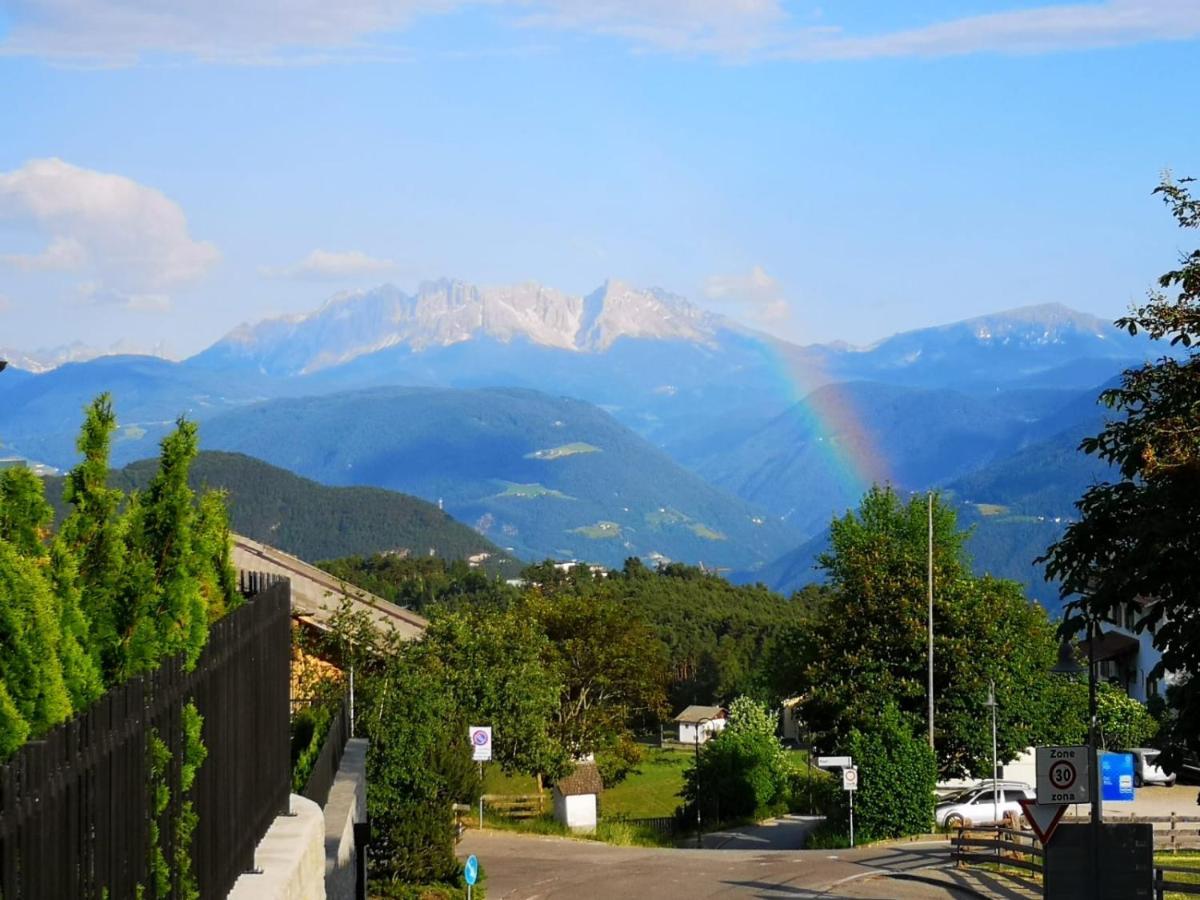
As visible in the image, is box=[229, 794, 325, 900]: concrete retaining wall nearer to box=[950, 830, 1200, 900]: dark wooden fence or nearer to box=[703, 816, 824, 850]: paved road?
box=[950, 830, 1200, 900]: dark wooden fence

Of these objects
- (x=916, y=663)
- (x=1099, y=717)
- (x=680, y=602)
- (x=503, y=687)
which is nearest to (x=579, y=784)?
(x=503, y=687)

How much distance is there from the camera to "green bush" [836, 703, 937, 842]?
143 feet

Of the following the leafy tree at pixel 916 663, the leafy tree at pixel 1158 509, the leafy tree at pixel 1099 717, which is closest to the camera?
the leafy tree at pixel 1158 509

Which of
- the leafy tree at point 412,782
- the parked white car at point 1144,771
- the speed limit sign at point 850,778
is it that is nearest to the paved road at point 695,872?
the speed limit sign at point 850,778

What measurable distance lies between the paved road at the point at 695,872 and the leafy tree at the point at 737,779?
22.3 meters

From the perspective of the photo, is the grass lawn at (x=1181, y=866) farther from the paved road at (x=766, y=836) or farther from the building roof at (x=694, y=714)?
the building roof at (x=694, y=714)

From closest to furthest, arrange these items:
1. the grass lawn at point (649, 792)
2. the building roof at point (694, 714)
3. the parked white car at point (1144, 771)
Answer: the parked white car at point (1144, 771), the grass lawn at point (649, 792), the building roof at point (694, 714)

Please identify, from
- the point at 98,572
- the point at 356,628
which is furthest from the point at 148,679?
the point at 356,628

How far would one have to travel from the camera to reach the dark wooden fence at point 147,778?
5449mm

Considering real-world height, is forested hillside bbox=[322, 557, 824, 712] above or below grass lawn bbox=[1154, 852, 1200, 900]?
above

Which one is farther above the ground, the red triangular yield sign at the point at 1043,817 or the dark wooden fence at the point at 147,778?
the dark wooden fence at the point at 147,778

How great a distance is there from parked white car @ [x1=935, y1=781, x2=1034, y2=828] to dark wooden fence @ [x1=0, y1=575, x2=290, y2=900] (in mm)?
34924

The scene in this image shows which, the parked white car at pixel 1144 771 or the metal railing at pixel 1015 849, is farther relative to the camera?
the parked white car at pixel 1144 771

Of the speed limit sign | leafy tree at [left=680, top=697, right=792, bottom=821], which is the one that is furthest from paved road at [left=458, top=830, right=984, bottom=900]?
leafy tree at [left=680, top=697, right=792, bottom=821]
